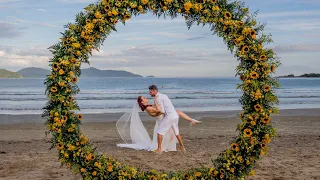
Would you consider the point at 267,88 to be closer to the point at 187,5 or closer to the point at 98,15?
the point at 187,5

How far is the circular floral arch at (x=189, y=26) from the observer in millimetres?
7785

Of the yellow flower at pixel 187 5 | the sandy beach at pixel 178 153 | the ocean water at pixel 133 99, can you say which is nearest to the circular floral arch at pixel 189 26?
the yellow flower at pixel 187 5

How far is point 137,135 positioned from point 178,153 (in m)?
1.55

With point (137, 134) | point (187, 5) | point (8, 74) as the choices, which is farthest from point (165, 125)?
point (8, 74)

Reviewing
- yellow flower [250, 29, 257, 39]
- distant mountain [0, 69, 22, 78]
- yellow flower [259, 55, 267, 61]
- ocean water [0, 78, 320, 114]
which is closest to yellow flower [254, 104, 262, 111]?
yellow flower [259, 55, 267, 61]

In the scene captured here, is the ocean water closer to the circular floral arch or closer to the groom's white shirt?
the groom's white shirt

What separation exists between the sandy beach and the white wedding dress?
428 millimetres

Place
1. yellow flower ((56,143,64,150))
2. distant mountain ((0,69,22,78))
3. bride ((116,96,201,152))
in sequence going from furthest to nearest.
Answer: distant mountain ((0,69,22,78)) < bride ((116,96,201,152)) < yellow flower ((56,143,64,150))

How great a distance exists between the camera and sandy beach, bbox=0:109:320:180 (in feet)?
35.3

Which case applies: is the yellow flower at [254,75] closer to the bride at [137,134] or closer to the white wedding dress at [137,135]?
the bride at [137,134]

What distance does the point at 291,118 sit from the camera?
2247 cm

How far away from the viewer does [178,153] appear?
13367mm

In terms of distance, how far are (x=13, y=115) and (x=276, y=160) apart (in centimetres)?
1620

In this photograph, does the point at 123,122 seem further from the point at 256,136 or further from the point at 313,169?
the point at 256,136
